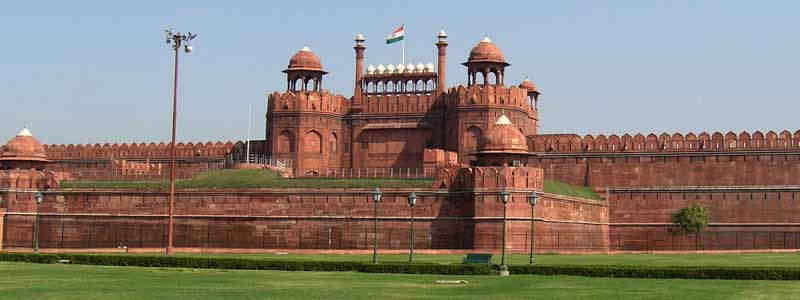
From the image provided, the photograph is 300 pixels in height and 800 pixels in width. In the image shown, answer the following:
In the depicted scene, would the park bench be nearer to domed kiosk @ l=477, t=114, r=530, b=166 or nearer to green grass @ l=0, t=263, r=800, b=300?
green grass @ l=0, t=263, r=800, b=300

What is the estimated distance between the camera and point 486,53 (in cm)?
6700

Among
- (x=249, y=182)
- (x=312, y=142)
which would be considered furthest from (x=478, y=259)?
(x=312, y=142)

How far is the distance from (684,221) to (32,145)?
1345 inches

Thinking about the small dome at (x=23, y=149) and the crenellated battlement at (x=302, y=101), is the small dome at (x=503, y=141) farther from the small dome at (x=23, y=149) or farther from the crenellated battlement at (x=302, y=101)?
the small dome at (x=23, y=149)

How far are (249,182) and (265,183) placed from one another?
0.91 m

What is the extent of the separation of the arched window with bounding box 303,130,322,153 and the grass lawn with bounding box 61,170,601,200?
18.3ft

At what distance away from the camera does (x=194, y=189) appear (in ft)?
198

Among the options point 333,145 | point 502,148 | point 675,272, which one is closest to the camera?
point 675,272

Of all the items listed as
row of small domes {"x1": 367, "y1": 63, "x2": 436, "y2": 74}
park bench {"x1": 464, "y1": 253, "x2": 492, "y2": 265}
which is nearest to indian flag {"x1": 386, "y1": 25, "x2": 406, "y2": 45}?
row of small domes {"x1": 367, "y1": 63, "x2": 436, "y2": 74}

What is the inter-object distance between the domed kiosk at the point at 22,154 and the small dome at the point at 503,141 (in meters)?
24.9

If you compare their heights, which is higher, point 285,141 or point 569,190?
point 285,141

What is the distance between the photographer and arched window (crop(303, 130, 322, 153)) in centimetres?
6925

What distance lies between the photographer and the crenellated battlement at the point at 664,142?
62.8 metres

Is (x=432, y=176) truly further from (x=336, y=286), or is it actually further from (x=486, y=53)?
Result: (x=336, y=286)
